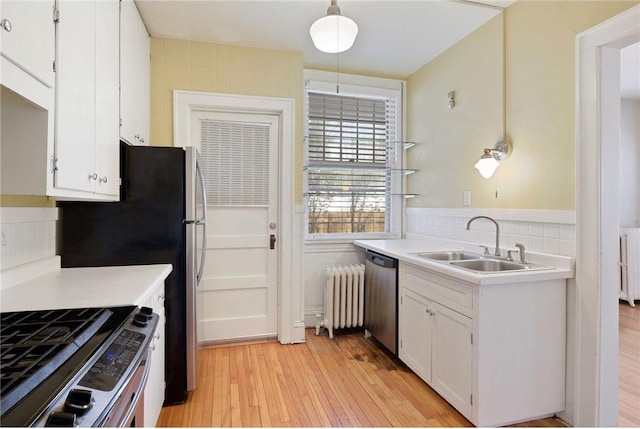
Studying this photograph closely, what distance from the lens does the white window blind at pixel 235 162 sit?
2.90 m

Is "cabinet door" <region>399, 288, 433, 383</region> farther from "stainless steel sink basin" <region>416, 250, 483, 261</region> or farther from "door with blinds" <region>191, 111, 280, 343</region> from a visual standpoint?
"door with blinds" <region>191, 111, 280, 343</region>

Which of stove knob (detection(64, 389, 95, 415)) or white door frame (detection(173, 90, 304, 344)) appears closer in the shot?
stove knob (detection(64, 389, 95, 415))

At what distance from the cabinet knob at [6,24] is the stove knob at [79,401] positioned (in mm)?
986

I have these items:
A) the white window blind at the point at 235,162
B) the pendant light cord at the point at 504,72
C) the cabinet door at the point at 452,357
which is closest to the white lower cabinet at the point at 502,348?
the cabinet door at the point at 452,357

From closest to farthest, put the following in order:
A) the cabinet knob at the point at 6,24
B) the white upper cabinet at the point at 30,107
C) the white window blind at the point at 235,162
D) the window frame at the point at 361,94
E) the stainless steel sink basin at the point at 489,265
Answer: the cabinet knob at the point at 6,24 < the white upper cabinet at the point at 30,107 < the stainless steel sink basin at the point at 489,265 < the white window blind at the point at 235,162 < the window frame at the point at 361,94

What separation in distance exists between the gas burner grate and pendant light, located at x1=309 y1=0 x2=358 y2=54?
1.81 m

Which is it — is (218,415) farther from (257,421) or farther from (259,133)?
(259,133)

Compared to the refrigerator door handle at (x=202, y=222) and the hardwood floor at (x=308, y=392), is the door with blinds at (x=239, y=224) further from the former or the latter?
the refrigerator door handle at (x=202, y=222)

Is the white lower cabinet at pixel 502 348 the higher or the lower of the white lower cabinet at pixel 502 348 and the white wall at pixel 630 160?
the lower

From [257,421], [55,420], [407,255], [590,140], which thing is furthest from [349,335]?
[55,420]

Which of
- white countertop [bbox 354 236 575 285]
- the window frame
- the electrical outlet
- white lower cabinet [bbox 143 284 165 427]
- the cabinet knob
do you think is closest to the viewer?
the cabinet knob

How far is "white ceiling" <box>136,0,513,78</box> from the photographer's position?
91.0 inches

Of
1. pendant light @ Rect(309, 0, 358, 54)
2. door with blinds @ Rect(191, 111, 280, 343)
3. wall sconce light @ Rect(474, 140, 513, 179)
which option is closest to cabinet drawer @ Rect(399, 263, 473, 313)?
wall sconce light @ Rect(474, 140, 513, 179)

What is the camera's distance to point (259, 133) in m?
3.00
